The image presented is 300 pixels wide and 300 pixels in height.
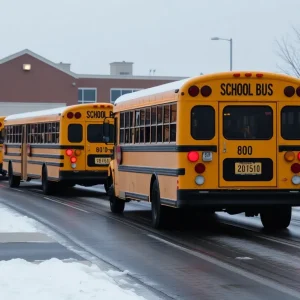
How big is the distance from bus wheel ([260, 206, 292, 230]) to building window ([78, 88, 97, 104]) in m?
79.3

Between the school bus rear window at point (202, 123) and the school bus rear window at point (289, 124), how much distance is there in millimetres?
1196

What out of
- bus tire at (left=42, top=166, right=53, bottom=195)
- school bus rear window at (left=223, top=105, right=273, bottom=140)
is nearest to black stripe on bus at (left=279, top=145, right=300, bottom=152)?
school bus rear window at (left=223, top=105, right=273, bottom=140)

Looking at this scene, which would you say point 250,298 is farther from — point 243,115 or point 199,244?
point 243,115

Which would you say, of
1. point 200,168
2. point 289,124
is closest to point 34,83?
point 289,124

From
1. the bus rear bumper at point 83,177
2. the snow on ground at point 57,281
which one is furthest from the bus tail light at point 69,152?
the snow on ground at point 57,281

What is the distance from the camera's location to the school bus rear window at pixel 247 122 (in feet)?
53.9

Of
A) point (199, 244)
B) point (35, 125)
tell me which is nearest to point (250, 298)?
point (199, 244)

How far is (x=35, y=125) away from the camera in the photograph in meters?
31.5

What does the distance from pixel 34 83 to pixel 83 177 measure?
6650 cm

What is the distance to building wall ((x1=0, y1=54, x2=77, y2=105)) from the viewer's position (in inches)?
3656

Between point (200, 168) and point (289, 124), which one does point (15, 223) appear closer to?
point (200, 168)

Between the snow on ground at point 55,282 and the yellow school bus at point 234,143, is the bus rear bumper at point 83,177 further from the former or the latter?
the snow on ground at point 55,282

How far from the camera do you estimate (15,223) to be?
18.0 m

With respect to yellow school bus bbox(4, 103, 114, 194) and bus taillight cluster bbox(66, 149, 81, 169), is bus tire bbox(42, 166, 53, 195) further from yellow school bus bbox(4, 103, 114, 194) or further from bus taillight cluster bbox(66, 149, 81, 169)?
bus taillight cluster bbox(66, 149, 81, 169)
